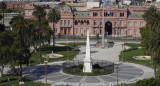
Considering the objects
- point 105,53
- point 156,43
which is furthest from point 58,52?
point 156,43

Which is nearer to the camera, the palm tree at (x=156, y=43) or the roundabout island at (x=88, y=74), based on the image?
the roundabout island at (x=88, y=74)

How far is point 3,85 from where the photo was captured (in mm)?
62938

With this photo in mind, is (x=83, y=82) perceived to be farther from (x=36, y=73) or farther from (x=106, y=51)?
(x=106, y=51)

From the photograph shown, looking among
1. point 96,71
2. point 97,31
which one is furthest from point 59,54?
point 97,31

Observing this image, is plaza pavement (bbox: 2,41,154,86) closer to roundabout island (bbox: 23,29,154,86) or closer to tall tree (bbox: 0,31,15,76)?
roundabout island (bbox: 23,29,154,86)

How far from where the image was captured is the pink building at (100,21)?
473 feet

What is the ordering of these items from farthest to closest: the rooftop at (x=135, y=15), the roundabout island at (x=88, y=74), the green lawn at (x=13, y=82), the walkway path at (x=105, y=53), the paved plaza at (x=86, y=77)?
1. the rooftop at (x=135, y=15)
2. the walkway path at (x=105, y=53)
3. the roundabout island at (x=88, y=74)
4. the paved plaza at (x=86, y=77)
5. the green lawn at (x=13, y=82)

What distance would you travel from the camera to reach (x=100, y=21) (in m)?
146

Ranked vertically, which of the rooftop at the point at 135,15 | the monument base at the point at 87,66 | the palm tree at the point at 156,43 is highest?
the rooftop at the point at 135,15

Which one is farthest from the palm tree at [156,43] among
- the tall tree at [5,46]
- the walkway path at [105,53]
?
the tall tree at [5,46]

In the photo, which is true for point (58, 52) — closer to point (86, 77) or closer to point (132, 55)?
point (132, 55)

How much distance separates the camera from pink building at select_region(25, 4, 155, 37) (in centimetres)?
14425

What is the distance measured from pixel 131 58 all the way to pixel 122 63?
26.3ft

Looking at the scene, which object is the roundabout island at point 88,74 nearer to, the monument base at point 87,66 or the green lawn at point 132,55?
the monument base at point 87,66
